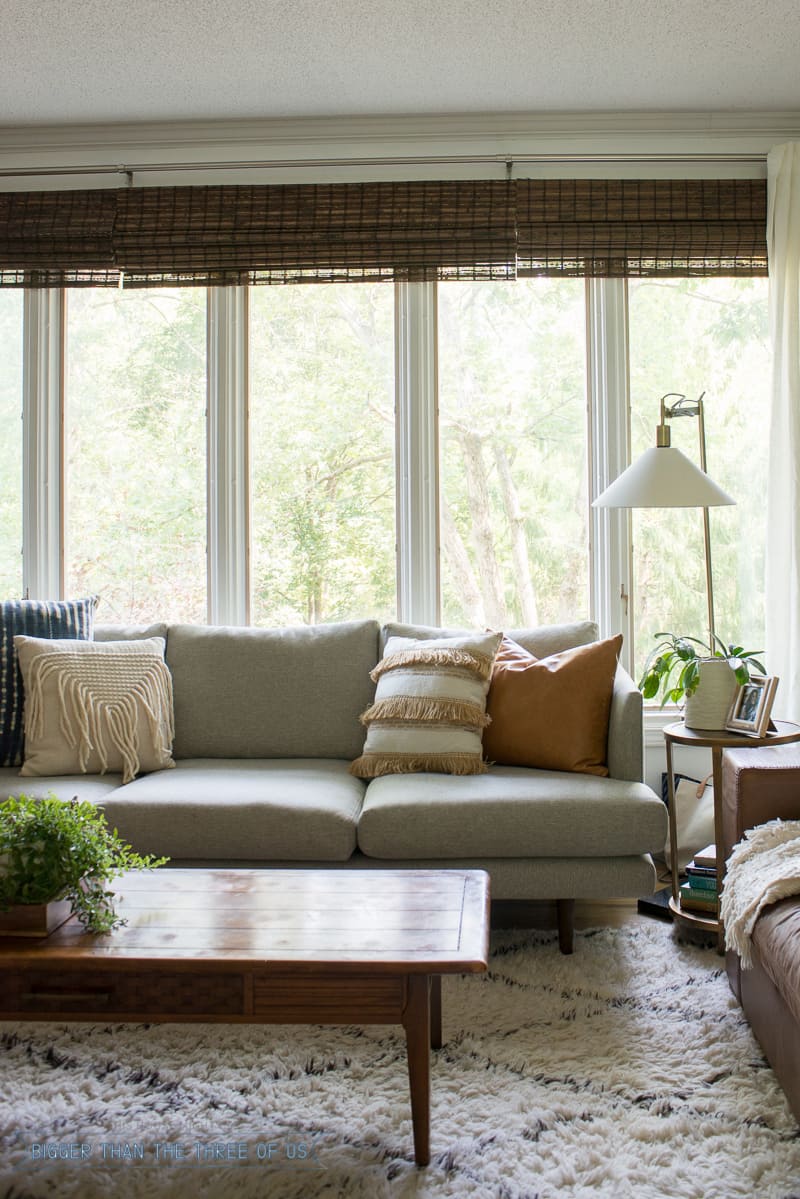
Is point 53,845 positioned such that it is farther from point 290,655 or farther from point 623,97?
point 623,97

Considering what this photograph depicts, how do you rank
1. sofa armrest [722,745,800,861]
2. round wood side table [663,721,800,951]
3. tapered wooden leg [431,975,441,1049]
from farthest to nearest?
round wood side table [663,721,800,951] < sofa armrest [722,745,800,861] < tapered wooden leg [431,975,441,1049]

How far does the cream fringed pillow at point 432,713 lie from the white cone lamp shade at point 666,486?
0.63 metres

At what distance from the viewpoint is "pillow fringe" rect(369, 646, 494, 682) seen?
3.13 metres

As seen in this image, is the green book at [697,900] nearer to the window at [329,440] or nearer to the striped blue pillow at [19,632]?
the window at [329,440]

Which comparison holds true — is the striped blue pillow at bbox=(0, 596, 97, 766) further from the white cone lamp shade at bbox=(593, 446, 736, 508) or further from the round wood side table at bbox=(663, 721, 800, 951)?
the round wood side table at bbox=(663, 721, 800, 951)

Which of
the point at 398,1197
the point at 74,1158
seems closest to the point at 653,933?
the point at 398,1197

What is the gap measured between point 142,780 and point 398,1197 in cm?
159

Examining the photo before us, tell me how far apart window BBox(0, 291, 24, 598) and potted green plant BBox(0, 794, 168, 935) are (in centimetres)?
226

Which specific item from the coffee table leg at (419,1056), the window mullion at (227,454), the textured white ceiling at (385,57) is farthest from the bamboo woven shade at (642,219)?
the coffee table leg at (419,1056)

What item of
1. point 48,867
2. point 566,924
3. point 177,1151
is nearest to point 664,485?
point 566,924

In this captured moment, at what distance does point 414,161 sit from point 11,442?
6.25ft

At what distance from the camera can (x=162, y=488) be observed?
3908 millimetres

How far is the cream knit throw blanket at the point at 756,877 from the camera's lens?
203cm

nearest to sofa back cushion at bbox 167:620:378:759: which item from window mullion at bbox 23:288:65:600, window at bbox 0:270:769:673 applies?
window at bbox 0:270:769:673
